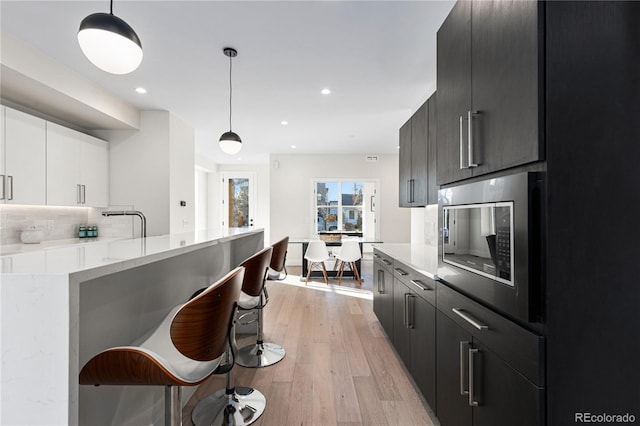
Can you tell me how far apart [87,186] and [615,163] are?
477cm

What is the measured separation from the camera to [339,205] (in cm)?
741

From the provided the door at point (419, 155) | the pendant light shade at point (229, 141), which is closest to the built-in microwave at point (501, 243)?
the door at point (419, 155)

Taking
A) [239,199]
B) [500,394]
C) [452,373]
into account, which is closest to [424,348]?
[452,373]

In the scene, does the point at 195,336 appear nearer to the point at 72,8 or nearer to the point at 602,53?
the point at 602,53

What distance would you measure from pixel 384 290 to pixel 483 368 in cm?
181

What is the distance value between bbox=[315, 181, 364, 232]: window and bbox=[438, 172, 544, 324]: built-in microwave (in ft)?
19.2

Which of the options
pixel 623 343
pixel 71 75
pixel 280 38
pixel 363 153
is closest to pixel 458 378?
pixel 623 343

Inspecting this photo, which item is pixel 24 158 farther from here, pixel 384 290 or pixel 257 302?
pixel 384 290

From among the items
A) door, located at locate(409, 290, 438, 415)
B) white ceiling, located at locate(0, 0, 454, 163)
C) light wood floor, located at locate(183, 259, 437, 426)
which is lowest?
light wood floor, located at locate(183, 259, 437, 426)

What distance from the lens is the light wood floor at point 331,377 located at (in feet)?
6.17

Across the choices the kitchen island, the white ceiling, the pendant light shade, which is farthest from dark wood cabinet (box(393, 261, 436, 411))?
the pendant light shade

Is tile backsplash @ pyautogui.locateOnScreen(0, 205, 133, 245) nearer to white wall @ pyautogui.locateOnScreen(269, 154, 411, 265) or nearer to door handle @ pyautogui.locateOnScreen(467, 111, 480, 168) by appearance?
white wall @ pyautogui.locateOnScreen(269, 154, 411, 265)

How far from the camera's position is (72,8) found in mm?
2137

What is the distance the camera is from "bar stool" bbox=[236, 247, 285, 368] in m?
2.02
